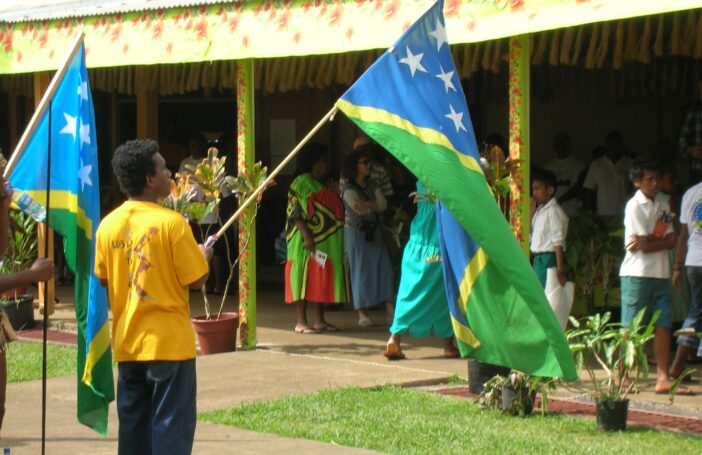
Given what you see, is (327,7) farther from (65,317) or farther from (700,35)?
(65,317)

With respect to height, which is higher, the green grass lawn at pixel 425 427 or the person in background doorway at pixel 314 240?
the person in background doorway at pixel 314 240

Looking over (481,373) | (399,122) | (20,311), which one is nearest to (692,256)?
(481,373)

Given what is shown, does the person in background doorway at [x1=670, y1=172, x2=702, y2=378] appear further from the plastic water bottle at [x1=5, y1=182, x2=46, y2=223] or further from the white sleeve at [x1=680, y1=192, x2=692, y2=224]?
the plastic water bottle at [x1=5, y1=182, x2=46, y2=223]

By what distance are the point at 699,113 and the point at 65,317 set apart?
6.66 metres

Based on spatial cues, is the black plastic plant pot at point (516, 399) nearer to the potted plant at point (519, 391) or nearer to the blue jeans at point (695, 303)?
the potted plant at point (519, 391)

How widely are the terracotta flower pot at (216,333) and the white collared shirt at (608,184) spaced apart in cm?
393

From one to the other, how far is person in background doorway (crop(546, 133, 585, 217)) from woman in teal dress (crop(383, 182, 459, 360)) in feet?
9.49

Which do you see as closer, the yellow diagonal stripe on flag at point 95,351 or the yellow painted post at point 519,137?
the yellow diagonal stripe on flag at point 95,351

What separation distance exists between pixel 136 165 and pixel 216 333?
5062 mm

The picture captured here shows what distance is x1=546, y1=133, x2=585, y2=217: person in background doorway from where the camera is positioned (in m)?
12.5

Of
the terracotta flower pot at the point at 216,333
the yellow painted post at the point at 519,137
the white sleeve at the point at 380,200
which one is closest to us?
the yellow painted post at the point at 519,137

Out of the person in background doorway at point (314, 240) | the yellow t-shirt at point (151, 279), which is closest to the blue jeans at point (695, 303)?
the person in background doorway at point (314, 240)

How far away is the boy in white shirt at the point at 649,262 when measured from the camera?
28.5ft

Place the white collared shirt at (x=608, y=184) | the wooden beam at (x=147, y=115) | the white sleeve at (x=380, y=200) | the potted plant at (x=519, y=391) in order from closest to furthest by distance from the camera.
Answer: the potted plant at (x=519, y=391) < the white sleeve at (x=380, y=200) < the white collared shirt at (x=608, y=184) < the wooden beam at (x=147, y=115)
